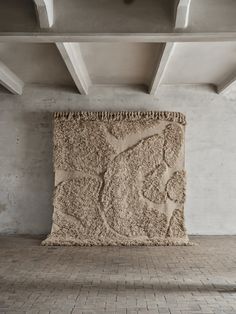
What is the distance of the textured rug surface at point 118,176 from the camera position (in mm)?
6715

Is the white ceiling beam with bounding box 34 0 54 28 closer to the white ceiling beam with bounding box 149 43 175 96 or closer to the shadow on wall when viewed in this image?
the white ceiling beam with bounding box 149 43 175 96

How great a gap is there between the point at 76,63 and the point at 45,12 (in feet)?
5.86

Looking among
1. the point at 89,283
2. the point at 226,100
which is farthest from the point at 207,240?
the point at 89,283

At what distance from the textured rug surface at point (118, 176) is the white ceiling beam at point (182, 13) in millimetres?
3064

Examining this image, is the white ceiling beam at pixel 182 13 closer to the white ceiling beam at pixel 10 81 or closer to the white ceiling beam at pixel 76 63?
the white ceiling beam at pixel 76 63

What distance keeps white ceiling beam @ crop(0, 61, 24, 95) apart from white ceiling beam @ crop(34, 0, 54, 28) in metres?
2.18

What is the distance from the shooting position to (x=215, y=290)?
417 cm

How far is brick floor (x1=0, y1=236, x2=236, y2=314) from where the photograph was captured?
372cm

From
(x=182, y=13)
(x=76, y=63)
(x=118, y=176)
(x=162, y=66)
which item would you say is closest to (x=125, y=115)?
(x=118, y=176)

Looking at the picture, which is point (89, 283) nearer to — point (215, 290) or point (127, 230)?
point (215, 290)

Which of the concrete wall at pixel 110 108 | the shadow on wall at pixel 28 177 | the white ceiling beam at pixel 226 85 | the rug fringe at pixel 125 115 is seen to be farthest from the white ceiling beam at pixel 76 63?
the white ceiling beam at pixel 226 85

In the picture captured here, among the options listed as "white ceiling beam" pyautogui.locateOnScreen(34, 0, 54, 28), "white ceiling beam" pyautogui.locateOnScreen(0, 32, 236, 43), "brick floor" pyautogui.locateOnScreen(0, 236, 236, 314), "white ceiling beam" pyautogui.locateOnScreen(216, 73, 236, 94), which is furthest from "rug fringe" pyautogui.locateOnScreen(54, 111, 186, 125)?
"white ceiling beam" pyautogui.locateOnScreen(34, 0, 54, 28)

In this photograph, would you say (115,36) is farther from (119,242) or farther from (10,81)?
(119,242)

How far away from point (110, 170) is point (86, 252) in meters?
1.40
